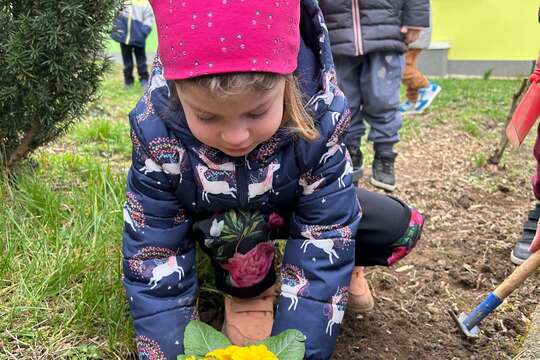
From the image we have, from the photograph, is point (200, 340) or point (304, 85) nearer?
point (200, 340)

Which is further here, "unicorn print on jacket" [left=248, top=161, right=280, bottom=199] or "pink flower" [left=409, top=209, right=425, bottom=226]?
"pink flower" [left=409, top=209, right=425, bottom=226]

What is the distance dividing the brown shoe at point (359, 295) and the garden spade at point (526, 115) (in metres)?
0.61

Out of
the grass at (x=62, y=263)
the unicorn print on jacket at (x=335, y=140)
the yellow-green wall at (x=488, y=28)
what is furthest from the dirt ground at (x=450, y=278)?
the yellow-green wall at (x=488, y=28)

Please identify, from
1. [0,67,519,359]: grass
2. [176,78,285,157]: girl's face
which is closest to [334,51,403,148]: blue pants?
[0,67,519,359]: grass

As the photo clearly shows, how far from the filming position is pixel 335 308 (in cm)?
158

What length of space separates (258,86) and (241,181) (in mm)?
372

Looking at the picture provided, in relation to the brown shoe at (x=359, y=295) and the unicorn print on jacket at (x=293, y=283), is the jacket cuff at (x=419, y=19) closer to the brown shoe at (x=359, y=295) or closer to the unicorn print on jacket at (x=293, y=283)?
the brown shoe at (x=359, y=295)

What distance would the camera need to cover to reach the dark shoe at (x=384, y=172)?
130 inches

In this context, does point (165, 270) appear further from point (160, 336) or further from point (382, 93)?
point (382, 93)

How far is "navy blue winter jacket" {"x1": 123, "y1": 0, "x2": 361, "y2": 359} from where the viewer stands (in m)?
1.52

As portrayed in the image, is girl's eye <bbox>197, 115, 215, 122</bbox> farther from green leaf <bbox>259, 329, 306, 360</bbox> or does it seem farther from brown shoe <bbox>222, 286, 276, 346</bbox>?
brown shoe <bbox>222, 286, 276, 346</bbox>

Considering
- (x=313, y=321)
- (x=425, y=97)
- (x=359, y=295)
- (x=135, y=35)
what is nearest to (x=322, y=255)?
(x=313, y=321)

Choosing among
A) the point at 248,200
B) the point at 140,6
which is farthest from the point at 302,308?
the point at 140,6

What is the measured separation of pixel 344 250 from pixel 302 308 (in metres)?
0.18
